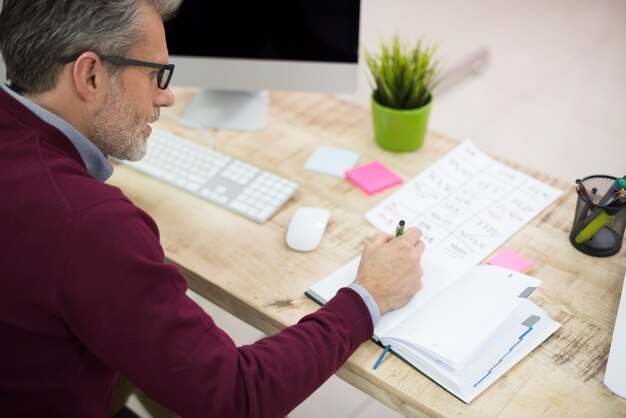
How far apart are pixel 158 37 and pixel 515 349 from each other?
0.75 metres

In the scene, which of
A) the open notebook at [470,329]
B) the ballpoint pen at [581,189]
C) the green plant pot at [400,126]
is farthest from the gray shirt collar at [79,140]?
the ballpoint pen at [581,189]

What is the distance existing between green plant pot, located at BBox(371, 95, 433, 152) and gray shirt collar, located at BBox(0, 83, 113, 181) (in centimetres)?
64

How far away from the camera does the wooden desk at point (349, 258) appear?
960mm

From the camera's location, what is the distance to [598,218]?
1.15 m

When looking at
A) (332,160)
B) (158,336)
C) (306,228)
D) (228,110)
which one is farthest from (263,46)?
(158,336)

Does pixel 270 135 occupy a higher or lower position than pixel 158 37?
lower

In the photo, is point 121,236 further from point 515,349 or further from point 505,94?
point 505,94

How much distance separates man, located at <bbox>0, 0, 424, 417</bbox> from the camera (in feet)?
2.76

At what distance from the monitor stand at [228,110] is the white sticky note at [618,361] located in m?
0.92

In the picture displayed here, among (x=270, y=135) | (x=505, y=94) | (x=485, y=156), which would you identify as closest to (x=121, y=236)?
(x=270, y=135)

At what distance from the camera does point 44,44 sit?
3.00 feet

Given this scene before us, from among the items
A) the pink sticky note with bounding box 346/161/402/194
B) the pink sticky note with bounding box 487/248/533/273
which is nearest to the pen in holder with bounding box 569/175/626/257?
the pink sticky note with bounding box 487/248/533/273

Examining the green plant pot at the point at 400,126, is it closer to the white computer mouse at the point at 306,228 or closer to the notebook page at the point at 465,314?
the white computer mouse at the point at 306,228

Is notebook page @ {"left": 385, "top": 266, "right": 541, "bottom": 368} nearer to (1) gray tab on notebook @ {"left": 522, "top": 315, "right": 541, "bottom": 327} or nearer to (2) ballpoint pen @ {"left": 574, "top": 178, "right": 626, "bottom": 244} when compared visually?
(1) gray tab on notebook @ {"left": 522, "top": 315, "right": 541, "bottom": 327}
